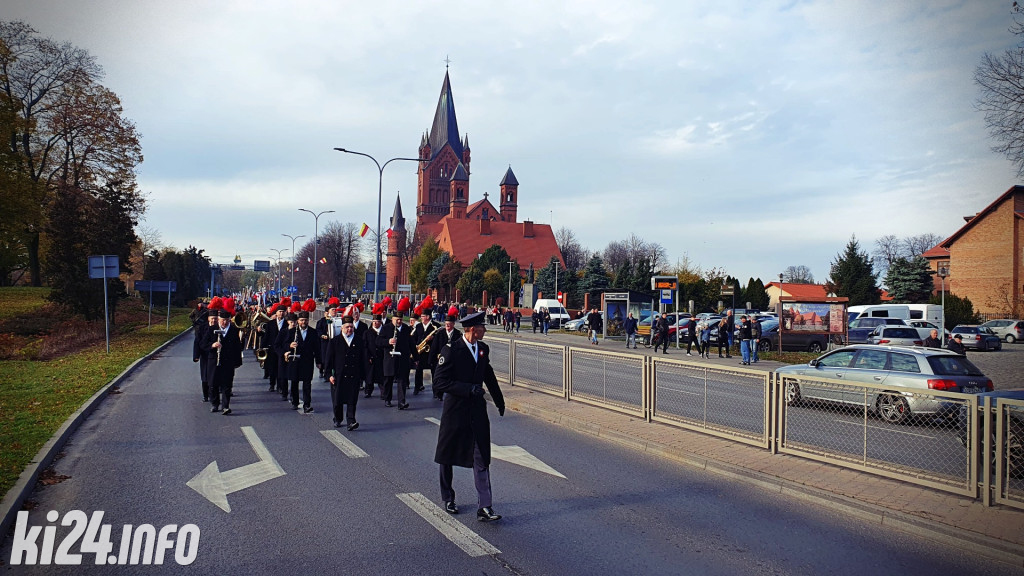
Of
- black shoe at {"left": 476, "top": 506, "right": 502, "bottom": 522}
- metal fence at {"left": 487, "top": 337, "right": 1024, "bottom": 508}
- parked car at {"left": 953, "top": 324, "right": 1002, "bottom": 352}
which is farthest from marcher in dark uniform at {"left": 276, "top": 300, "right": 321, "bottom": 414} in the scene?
parked car at {"left": 953, "top": 324, "right": 1002, "bottom": 352}

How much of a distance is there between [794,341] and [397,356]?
20095 millimetres

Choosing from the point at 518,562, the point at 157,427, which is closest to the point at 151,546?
the point at 518,562

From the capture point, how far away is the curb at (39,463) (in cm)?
548

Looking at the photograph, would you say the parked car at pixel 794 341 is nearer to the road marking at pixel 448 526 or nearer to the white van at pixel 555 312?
the white van at pixel 555 312

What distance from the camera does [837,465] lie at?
294 inches

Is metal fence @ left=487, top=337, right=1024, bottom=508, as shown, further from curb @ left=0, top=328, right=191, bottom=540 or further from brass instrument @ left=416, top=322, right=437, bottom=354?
curb @ left=0, top=328, right=191, bottom=540

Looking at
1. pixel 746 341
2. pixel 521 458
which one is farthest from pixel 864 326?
pixel 521 458

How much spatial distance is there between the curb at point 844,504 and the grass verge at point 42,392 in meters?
6.88

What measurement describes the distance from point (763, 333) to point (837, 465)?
866 inches

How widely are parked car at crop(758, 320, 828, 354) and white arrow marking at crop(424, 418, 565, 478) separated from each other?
21.1 metres

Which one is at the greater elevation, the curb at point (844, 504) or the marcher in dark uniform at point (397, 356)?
the marcher in dark uniform at point (397, 356)

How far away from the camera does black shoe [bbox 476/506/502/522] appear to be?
5.62 m

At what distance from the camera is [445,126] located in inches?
4690

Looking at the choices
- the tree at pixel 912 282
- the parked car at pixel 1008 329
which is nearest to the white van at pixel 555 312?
the parked car at pixel 1008 329
